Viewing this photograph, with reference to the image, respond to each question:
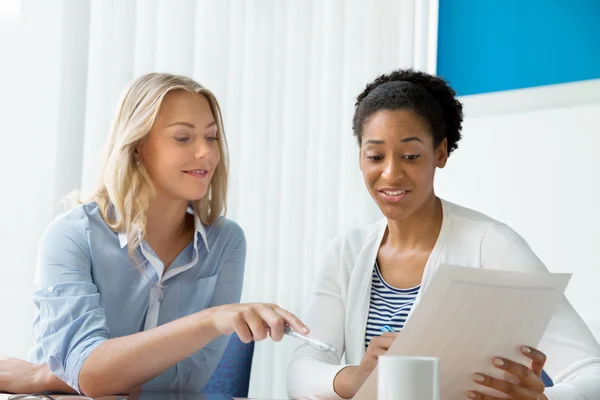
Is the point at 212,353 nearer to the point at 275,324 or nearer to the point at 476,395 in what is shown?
the point at 275,324

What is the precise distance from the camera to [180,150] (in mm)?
1815

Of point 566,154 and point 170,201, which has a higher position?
point 566,154

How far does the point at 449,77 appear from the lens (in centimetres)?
323

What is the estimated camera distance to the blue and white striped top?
1693 mm

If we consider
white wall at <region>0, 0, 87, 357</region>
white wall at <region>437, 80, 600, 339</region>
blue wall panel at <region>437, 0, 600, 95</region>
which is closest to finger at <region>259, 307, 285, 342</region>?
white wall at <region>0, 0, 87, 357</region>

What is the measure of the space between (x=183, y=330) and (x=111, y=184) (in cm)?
59

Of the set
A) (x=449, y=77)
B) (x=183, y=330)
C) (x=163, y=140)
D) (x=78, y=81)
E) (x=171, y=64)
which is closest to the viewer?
(x=183, y=330)

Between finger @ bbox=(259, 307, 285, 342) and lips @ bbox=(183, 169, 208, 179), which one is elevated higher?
lips @ bbox=(183, 169, 208, 179)

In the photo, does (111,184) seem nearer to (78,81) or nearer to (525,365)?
(78,81)

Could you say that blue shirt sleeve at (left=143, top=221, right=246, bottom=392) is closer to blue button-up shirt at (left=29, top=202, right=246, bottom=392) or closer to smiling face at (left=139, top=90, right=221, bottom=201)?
blue button-up shirt at (left=29, top=202, right=246, bottom=392)

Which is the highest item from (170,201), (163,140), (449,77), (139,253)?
(449,77)

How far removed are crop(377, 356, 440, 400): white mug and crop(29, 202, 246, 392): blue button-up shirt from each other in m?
0.86

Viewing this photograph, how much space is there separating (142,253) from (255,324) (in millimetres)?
641

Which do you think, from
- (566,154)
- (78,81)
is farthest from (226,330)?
(566,154)
